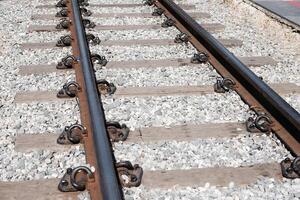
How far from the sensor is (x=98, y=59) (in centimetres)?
607

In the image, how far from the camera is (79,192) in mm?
3426

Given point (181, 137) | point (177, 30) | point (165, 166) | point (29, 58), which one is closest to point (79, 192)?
point (165, 166)

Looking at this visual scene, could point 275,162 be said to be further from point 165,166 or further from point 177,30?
point 177,30

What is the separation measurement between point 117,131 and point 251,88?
1.53 meters

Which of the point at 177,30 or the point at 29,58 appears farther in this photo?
the point at 177,30

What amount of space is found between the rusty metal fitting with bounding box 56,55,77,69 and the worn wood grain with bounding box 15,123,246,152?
1.71m

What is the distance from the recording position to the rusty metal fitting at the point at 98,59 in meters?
5.99

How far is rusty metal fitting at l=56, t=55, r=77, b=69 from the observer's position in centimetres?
579

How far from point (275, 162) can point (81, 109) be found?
1783 millimetres

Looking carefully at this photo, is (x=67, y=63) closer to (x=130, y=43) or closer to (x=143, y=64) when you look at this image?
(x=143, y=64)

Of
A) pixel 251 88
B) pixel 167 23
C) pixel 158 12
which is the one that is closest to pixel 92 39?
pixel 167 23

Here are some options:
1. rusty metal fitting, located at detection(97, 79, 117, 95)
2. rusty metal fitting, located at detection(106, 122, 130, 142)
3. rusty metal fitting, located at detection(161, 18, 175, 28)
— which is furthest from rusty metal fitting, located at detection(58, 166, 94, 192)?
rusty metal fitting, located at detection(161, 18, 175, 28)

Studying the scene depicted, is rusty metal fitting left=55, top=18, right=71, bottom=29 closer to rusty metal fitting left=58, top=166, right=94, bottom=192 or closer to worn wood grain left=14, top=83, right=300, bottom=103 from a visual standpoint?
worn wood grain left=14, top=83, right=300, bottom=103

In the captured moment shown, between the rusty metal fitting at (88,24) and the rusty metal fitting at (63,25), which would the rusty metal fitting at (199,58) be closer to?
the rusty metal fitting at (88,24)
